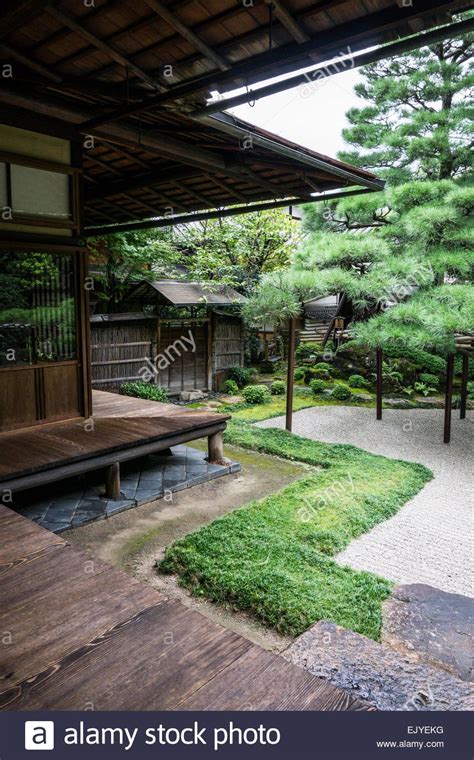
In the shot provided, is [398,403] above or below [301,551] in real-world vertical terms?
above

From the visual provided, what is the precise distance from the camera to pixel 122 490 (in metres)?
5.63

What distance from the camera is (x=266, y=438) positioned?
26.4 ft

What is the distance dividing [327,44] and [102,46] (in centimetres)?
144

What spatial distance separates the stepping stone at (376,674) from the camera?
240 centimetres

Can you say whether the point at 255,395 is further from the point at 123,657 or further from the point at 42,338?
the point at 123,657

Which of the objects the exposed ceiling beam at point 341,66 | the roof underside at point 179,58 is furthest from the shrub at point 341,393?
the exposed ceiling beam at point 341,66

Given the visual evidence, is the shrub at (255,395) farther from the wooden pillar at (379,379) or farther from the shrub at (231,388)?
the wooden pillar at (379,379)

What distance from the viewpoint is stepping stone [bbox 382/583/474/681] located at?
321 centimetres

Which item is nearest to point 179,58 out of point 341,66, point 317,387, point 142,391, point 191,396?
point 341,66

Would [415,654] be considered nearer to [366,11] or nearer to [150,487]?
[150,487]

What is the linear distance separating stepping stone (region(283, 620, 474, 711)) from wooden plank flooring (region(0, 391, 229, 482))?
Answer: 9.20ft

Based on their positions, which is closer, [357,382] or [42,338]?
[42,338]
